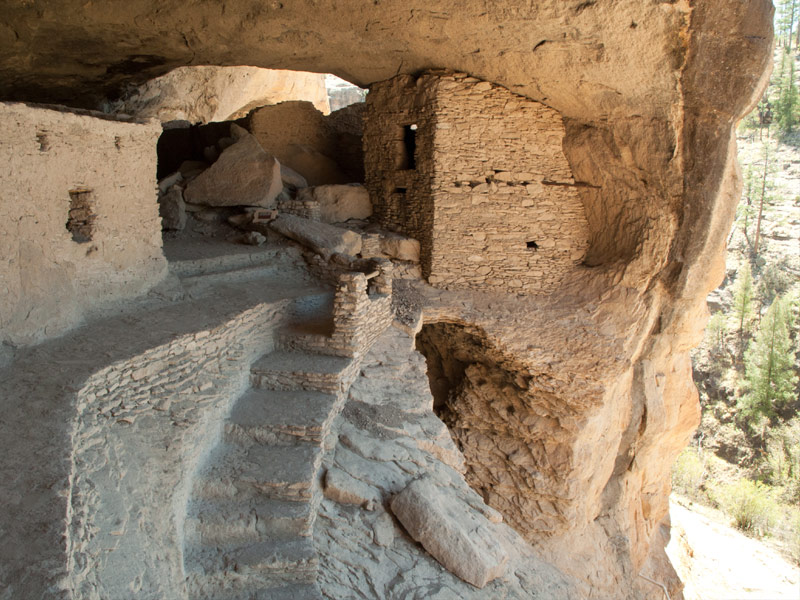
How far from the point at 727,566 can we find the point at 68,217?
1342 cm

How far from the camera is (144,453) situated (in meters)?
4.29

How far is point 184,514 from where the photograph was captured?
14.0ft

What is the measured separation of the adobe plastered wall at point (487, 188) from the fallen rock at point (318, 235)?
3.67 ft

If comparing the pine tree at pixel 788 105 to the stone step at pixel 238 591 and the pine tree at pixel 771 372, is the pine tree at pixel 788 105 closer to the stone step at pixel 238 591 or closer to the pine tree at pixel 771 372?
the pine tree at pixel 771 372

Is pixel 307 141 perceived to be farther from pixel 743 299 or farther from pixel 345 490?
pixel 743 299

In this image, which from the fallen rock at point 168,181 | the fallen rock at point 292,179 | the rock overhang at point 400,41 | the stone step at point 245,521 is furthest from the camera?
the fallen rock at point 292,179

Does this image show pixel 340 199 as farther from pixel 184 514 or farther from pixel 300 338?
pixel 184 514

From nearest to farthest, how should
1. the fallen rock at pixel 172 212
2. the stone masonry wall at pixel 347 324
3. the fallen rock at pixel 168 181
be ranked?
the stone masonry wall at pixel 347 324, the fallen rock at pixel 172 212, the fallen rock at pixel 168 181

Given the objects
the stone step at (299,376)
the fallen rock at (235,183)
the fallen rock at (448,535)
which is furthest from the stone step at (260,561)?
the fallen rock at (235,183)

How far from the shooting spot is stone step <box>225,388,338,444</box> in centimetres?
511

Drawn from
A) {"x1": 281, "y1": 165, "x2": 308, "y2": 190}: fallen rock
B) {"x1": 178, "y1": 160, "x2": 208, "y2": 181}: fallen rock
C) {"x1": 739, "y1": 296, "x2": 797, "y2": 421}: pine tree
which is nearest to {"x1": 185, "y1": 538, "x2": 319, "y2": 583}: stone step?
{"x1": 178, "y1": 160, "x2": 208, "y2": 181}: fallen rock

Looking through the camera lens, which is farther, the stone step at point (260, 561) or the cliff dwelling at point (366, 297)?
the cliff dwelling at point (366, 297)

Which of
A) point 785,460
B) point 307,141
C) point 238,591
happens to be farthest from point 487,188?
point 785,460

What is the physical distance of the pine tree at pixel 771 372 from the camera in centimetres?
1997
